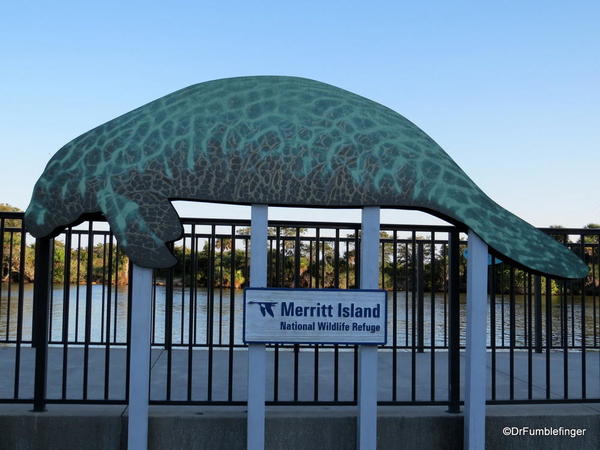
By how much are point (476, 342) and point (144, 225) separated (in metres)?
2.77

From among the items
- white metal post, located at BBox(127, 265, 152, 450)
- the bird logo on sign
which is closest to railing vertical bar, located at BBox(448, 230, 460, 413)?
the bird logo on sign

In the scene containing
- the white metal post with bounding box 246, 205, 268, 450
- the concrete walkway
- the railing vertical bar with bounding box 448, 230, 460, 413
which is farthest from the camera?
the railing vertical bar with bounding box 448, 230, 460, 413

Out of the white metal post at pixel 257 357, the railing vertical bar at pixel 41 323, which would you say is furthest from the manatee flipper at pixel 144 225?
the railing vertical bar at pixel 41 323

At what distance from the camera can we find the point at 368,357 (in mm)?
4742

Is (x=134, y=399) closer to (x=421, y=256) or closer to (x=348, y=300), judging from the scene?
(x=348, y=300)

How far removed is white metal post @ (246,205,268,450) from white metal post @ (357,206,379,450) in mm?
764

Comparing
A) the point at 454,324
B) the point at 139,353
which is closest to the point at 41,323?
the point at 139,353

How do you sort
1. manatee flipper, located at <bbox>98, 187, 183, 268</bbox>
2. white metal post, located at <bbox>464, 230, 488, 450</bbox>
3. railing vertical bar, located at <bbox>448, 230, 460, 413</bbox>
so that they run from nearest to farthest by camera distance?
manatee flipper, located at <bbox>98, 187, 183, 268</bbox>, white metal post, located at <bbox>464, 230, 488, 450</bbox>, railing vertical bar, located at <bbox>448, 230, 460, 413</bbox>

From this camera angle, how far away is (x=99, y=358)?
900cm

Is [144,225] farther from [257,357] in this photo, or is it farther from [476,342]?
[476,342]

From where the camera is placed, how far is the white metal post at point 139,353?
181 inches

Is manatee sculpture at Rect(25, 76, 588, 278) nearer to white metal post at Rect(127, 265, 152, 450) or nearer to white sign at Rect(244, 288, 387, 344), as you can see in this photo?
white metal post at Rect(127, 265, 152, 450)

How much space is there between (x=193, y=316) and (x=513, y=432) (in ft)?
10.1

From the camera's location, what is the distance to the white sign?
461cm
